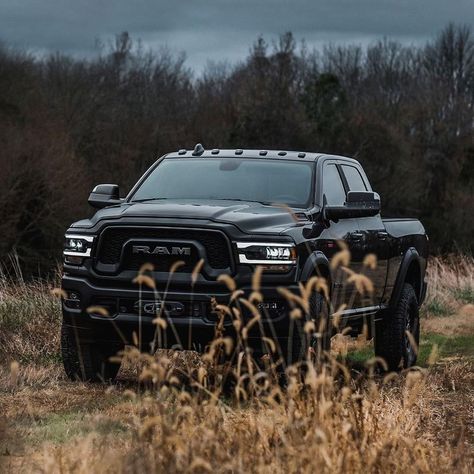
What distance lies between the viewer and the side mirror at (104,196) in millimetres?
9398

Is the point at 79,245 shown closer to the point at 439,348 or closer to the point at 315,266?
the point at 315,266

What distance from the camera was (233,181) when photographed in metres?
9.43

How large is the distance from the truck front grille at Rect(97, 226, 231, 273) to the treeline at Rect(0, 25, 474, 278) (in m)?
25.1

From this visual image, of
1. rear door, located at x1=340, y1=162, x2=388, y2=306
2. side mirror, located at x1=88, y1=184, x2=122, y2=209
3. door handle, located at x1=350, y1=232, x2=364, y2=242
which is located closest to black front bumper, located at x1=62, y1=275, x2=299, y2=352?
side mirror, located at x1=88, y1=184, x2=122, y2=209

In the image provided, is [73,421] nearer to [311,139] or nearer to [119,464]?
[119,464]

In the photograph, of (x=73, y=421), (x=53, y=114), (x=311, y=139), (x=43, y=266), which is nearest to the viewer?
(x=73, y=421)

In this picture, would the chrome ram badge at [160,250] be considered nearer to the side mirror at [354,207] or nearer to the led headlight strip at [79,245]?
the led headlight strip at [79,245]

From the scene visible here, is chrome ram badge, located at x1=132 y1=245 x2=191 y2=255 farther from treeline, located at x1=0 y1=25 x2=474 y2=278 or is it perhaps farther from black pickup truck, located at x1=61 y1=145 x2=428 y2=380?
treeline, located at x1=0 y1=25 x2=474 y2=278

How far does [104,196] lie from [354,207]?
2.10m

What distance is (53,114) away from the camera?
4541 cm

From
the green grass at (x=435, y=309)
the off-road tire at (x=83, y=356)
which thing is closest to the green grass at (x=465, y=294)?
the green grass at (x=435, y=309)

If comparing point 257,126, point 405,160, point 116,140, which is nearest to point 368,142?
point 405,160

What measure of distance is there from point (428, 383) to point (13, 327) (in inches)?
164

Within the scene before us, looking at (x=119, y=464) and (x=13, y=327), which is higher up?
(x=119, y=464)
